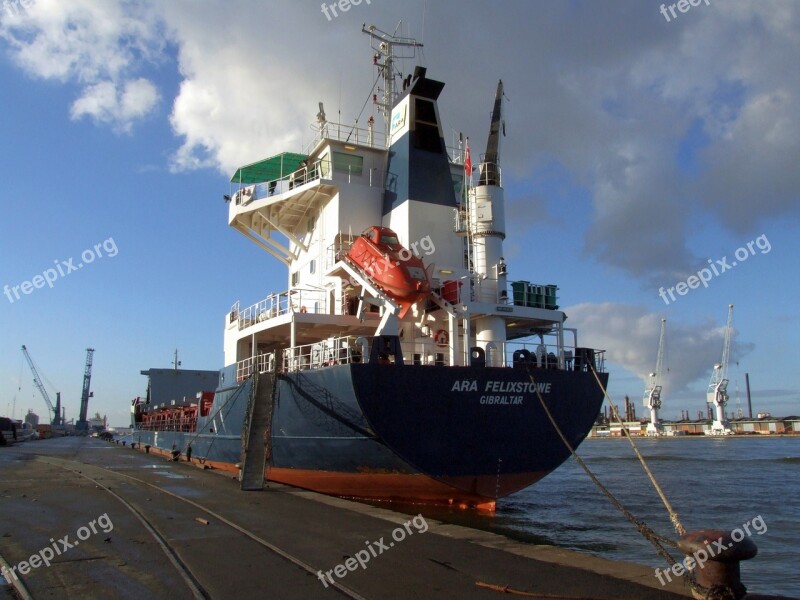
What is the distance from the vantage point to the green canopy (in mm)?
22812

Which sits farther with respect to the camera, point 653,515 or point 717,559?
point 653,515

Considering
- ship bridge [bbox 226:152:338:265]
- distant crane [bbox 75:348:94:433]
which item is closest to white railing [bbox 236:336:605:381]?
ship bridge [bbox 226:152:338:265]

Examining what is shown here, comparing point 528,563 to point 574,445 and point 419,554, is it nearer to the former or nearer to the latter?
point 419,554

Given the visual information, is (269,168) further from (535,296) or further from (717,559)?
(717,559)

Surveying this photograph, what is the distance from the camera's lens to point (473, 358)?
43.8 feet

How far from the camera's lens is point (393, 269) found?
1408 cm

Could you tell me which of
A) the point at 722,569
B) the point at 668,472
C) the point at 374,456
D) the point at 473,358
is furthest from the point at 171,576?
the point at 668,472

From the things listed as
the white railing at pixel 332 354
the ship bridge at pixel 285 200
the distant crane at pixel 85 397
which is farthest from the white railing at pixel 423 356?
the distant crane at pixel 85 397

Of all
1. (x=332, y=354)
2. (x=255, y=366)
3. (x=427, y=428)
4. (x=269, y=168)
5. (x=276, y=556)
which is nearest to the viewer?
(x=276, y=556)

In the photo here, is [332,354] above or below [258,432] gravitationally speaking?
above

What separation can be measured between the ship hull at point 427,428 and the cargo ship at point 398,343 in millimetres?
31

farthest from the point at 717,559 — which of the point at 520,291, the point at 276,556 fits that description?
the point at 520,291

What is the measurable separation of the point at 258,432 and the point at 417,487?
4.36 metres

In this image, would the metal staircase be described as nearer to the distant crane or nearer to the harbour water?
the harbour water
